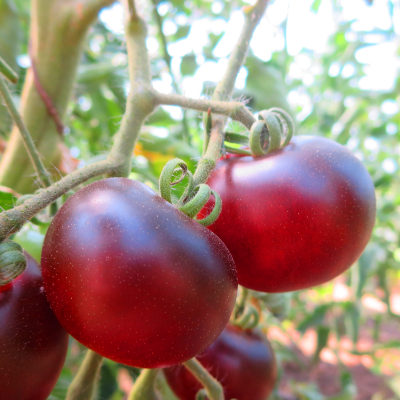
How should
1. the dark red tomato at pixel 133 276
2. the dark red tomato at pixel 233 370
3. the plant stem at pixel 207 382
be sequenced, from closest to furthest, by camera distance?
the dark red tomato at pixel 133 276 → the plant stem at pixel 207 382 → the dark red tomato at pixel 233 370

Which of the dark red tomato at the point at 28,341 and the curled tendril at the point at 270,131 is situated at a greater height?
the curled tendril at the point at 270,131

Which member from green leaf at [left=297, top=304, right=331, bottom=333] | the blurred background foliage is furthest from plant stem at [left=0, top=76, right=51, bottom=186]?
green leaf at [left=297, top=304, right=331, bottom=333]

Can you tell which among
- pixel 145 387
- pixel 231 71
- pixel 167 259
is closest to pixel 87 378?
pixel 145 387

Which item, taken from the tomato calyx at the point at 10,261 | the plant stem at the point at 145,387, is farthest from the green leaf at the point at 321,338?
the tomato calyx at the point at 10,261

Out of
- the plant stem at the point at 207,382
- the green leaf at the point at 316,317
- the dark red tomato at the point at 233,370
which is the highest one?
the plant stem at the point at 207,382

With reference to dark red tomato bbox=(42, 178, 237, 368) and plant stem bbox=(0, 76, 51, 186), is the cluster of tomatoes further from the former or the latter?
plant stem bbox=(0, 76, 51, 186)

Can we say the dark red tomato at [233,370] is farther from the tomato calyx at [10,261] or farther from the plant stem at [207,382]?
the tomato calyx at [10,261]

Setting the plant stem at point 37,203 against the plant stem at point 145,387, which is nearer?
the plant stem at point 37,203
